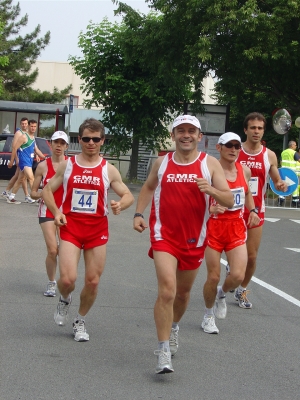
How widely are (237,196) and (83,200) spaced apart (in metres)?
1.81

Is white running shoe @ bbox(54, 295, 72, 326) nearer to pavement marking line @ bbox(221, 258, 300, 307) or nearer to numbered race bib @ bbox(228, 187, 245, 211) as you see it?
numbered race bib @ bbox(228, 187, 245, 211)

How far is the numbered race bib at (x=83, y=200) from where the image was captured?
268 inches

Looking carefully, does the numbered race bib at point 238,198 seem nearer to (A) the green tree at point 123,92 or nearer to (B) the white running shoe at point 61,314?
(B) the white running shoe at point 61,314

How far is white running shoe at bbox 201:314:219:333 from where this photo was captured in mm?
7457

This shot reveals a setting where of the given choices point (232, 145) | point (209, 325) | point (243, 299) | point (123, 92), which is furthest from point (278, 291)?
point (123, 92)

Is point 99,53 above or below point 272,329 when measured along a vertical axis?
above

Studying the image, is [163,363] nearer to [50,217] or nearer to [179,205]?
[179,205]

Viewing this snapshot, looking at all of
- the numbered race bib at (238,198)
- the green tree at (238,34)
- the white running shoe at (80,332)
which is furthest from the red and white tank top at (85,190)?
the green tree at (238,34)

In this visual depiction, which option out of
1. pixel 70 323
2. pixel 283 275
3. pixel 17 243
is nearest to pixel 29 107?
pixel 17 243

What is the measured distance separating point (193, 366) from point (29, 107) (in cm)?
3048

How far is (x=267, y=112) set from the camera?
163 ft

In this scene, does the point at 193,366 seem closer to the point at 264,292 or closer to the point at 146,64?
the point at 264,292

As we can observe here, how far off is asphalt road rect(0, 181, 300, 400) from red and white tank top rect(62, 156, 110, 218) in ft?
3.78

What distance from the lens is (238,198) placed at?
7.88m
